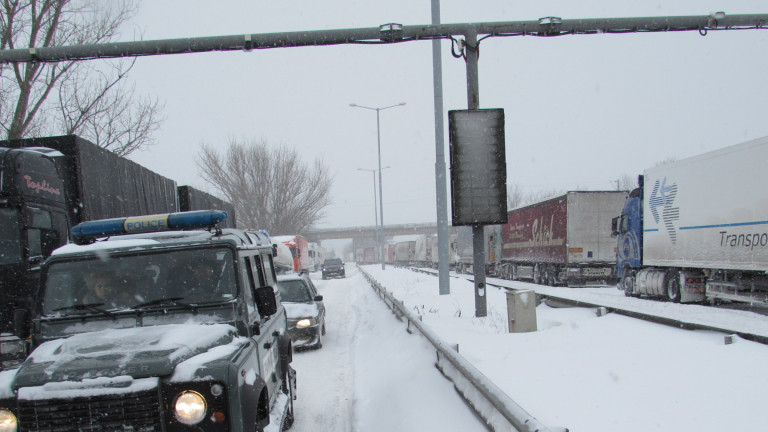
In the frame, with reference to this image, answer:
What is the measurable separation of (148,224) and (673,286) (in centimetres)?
1293

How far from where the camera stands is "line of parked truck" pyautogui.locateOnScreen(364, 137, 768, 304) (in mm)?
10148

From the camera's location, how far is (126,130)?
18172 millimetres

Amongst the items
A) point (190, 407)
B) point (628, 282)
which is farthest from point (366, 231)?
point (190, 407)

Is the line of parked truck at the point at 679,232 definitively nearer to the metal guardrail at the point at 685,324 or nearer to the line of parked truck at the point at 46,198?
the metal guardrail at the point at 685,324

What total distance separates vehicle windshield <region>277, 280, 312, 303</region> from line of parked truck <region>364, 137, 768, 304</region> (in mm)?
8643

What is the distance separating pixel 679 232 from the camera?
12430 mm

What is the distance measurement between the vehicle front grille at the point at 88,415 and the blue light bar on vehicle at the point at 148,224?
69.1 inches

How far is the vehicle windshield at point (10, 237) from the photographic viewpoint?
241 inches

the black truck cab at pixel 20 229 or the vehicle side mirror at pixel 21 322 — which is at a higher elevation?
the black truck cab at pixel 20 229

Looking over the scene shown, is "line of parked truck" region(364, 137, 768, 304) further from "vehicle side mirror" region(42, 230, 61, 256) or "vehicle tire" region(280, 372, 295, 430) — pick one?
"vehicle side mirror" region(42, 230, 61, 256)

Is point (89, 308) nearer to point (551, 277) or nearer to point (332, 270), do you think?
point (551, 277)

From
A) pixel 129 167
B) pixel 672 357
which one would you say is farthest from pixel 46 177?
pixel 672 357

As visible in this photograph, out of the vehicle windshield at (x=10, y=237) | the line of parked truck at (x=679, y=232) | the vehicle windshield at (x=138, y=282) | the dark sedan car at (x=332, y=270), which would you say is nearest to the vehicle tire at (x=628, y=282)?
the line of parked truck at (x=679, y=232)

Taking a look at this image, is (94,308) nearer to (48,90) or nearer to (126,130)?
(48,90)
